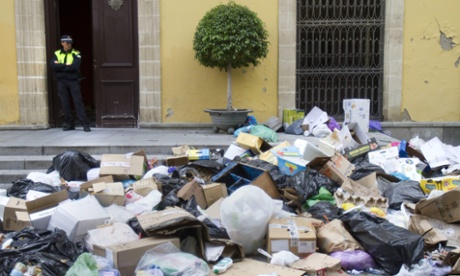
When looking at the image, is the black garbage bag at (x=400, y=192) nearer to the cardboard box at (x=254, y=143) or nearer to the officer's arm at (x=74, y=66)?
the cardboard box at (x=254, y=143)

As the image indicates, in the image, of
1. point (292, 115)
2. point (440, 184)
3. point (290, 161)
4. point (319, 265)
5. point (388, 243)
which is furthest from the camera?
point (292, 115)

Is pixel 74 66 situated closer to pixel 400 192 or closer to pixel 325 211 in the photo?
pixel 325 211

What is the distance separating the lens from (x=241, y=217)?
4.79m

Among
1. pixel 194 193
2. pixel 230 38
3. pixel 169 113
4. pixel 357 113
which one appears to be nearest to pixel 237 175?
pixel 194 193

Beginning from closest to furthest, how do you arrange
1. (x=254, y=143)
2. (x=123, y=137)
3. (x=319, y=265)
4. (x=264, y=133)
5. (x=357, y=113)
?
(x=319, y=265) < (x=254, y=143) < (x=264, y=133) < (x=123, y=137) < (x=357, y=113)

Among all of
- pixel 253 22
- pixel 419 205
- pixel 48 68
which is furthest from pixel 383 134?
pixel 48 68

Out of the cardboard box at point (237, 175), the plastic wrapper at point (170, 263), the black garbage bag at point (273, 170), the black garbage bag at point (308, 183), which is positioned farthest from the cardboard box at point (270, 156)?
the plastic wrapper at point (170, 263)

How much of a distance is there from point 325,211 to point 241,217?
1203mm

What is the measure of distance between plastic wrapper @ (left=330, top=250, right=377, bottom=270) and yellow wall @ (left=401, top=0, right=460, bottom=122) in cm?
618

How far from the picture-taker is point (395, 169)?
717 centimetres

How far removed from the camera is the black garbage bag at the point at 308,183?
6125 mm

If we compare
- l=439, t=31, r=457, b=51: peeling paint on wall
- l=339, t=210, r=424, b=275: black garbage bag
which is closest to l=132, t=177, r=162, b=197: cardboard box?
l=339, t=210, r=424, b=275: black garbage bag

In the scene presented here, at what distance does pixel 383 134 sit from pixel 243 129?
8.63ft

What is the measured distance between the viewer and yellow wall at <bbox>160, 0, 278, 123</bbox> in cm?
1012
